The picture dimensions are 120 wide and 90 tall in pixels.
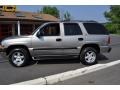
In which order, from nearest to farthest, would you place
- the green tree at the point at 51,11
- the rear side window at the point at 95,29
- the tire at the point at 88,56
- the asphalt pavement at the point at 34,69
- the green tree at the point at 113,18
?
the asphalt pavement at the point at 34,69 < the tire at the point at 88,56 < the rear side window at the point at 95,29 < the green tree at the point at 51,11 < the green tree at the point at 113,18

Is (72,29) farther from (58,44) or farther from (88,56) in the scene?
(88,56)

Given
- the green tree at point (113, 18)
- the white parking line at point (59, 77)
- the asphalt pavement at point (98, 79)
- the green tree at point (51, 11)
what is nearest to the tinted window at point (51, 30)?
the white parking line at point (59, 77)

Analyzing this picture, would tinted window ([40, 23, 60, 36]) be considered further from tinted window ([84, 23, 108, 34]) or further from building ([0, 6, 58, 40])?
building ([0, 6, 58, 40])

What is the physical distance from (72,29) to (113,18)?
6478 centimetres

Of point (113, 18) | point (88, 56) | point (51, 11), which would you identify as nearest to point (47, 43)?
point (88, 56)

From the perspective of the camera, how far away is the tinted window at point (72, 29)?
12.3 metres

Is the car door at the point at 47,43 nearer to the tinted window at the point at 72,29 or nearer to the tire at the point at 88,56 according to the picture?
the tinted window at the point at 72,29

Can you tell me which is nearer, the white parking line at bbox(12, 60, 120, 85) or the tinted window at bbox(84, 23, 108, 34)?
the white parking line at bbox(12, 60, 120, 85)

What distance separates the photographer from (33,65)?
1223cm

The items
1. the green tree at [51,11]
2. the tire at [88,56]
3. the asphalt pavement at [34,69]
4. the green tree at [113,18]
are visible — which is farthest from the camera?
the green tree at [113,18]

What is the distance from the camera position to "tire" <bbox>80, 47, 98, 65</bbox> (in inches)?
481

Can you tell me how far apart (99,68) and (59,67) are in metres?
1.58

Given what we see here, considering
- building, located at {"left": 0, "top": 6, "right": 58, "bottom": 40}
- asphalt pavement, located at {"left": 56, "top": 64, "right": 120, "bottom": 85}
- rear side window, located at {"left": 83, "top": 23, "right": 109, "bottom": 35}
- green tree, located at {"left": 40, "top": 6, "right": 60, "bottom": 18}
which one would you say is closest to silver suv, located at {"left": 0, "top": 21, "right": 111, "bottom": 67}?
rear side window, located at {"left": 83, "top": 23, "right": 109, "bottom": 35}

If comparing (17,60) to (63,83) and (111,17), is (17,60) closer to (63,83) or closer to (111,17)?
(63,83)
